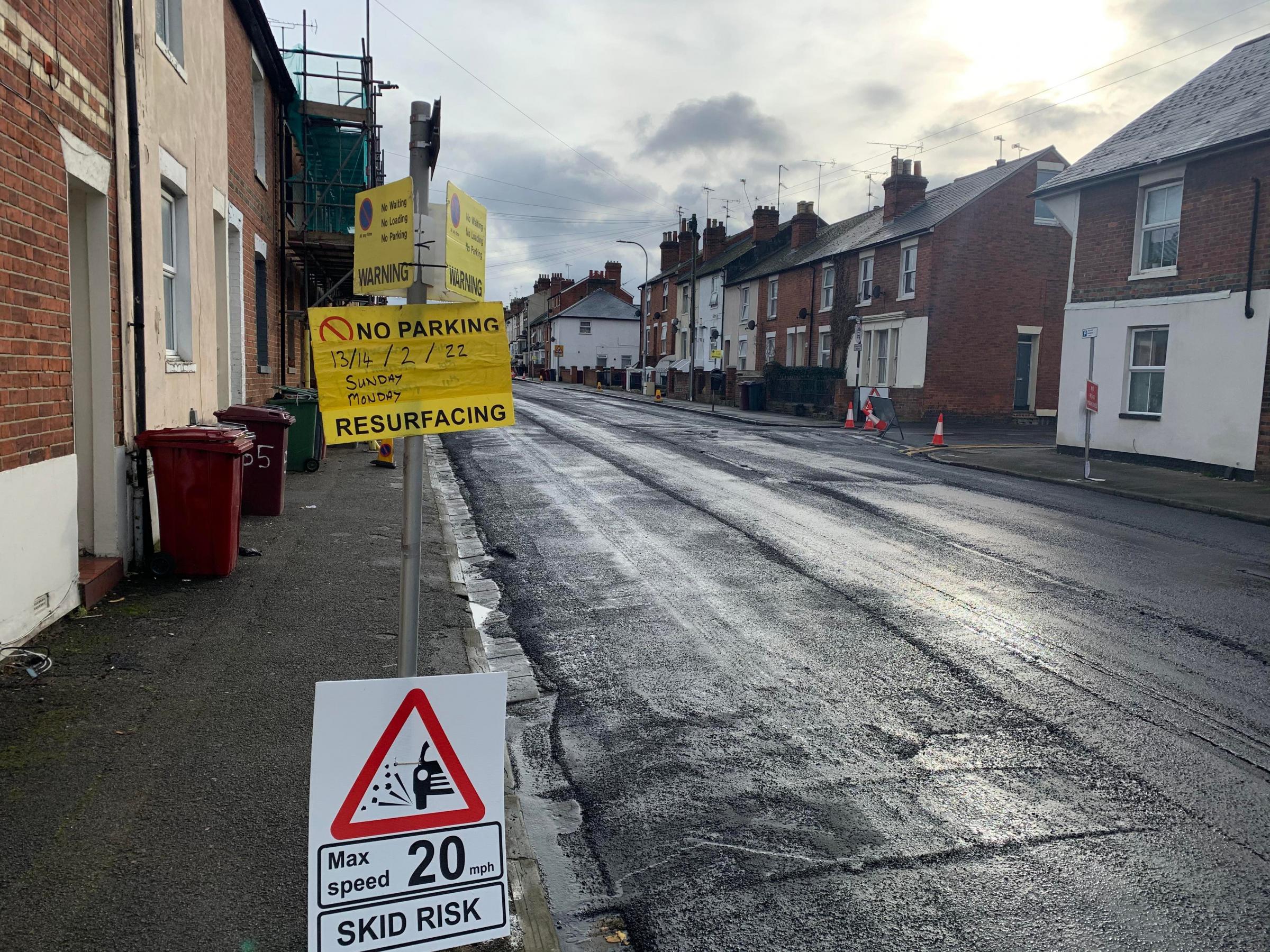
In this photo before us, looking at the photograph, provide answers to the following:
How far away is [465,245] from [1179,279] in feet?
59.9

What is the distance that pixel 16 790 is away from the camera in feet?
12.0

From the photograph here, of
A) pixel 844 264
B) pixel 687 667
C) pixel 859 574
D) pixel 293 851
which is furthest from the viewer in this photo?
Result: pixel 844 264

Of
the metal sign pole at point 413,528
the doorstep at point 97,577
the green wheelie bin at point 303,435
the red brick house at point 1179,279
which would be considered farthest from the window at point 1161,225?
the metal sign pole at point 413,528

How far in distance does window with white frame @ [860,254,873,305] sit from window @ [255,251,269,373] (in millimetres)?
23352

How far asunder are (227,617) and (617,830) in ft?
11.6

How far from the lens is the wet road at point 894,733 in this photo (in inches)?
130

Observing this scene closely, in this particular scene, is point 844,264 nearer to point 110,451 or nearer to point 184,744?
point 110,451

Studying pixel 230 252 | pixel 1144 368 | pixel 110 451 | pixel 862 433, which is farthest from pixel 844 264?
pixel 110 451

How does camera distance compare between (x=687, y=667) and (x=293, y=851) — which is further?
(x=687, y=667)

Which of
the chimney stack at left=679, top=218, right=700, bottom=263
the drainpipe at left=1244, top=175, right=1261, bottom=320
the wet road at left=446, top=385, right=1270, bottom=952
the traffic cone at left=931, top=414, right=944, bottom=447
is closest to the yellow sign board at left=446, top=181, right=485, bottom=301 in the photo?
the wet road at left=446, top=385, right=1270, bottom=952

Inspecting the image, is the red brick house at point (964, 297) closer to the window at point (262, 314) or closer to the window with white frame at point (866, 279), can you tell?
the window with white frame at point (866, 279)

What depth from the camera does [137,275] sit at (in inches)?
280

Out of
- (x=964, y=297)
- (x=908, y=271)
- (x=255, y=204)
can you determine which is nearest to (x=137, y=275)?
(x=255, y=204)

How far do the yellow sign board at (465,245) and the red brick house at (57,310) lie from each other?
3.41m
